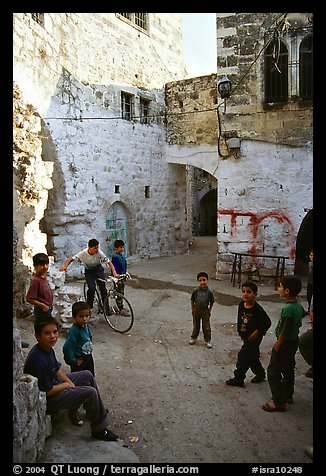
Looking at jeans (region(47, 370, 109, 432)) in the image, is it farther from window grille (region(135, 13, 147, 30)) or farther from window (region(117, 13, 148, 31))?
window grille (region(135, 13, 147, 30))

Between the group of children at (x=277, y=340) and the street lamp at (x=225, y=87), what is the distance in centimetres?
653

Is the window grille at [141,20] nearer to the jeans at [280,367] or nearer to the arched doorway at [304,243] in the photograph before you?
the arched doorway at [304,243]

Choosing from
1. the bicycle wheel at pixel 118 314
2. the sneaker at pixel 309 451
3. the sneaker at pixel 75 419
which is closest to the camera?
the sneaker at pixel 309 451

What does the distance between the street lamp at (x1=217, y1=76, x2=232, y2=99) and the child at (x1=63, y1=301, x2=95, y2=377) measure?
24.1 feet

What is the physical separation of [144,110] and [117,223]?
12.4 feet

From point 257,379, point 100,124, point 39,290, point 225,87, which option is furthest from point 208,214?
point 39,290

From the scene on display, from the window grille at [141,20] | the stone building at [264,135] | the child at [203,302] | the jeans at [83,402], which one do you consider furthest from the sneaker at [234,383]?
the window grille at [141,20]

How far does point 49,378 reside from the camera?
3.07 metres

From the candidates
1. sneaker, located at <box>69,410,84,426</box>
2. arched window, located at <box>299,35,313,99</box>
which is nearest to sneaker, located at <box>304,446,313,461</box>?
sneaker, located at <box>69,410,84,426</box>

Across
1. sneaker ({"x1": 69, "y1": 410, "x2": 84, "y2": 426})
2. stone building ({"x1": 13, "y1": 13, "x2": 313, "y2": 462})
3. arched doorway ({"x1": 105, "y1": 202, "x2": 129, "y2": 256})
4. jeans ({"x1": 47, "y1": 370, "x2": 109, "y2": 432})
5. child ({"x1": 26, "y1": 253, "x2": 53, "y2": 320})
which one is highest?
stone building ({"x1": 13, "y1": 13, "x2": 313, "y2": 462})

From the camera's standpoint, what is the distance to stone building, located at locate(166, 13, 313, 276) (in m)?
9.03

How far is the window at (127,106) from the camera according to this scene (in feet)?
38.7

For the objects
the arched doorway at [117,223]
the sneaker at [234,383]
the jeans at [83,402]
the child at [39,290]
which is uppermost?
the arched doorway at [117,223]
